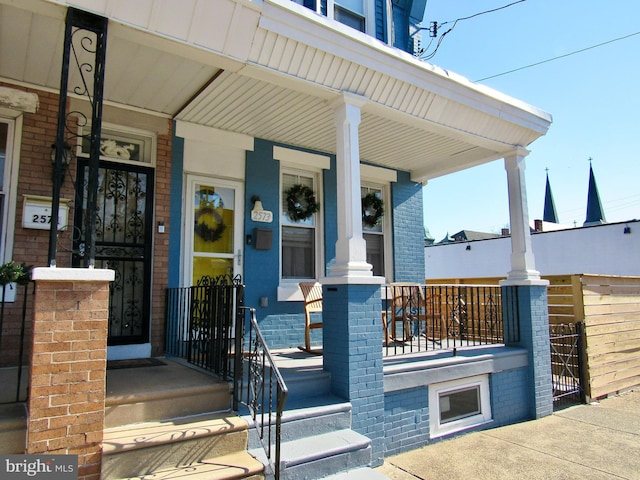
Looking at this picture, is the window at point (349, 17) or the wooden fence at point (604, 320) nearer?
the window at point (349, 17)

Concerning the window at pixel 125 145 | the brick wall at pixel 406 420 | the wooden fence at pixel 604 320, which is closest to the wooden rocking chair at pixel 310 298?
the brick wall at pixel 406 420

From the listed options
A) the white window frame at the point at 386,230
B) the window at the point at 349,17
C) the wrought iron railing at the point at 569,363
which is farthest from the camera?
the white window frame at the point at 386,230

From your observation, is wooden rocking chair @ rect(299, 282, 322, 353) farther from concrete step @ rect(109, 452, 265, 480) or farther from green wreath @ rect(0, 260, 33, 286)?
green wreath @ rect(0, 260, 33, 286)

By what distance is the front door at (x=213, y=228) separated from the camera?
520 cm

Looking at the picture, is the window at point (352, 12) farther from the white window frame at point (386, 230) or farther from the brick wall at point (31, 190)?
the brick wall at point (31, 190)

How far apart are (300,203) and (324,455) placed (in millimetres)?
3543

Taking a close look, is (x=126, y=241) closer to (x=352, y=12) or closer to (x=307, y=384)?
(x=307, y=384)

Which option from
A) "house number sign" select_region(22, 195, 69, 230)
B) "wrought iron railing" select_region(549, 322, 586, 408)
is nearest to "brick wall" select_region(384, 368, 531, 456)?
"wrought iron railing" select_region(549, 322, 586, 408)

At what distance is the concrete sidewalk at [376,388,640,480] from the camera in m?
3.66

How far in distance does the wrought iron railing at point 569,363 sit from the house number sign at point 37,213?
6.37 metres

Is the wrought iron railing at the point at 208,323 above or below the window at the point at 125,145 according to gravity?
below

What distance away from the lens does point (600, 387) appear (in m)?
6.37

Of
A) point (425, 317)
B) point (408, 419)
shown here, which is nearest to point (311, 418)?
point (408, 419)

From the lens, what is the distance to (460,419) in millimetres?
4750
